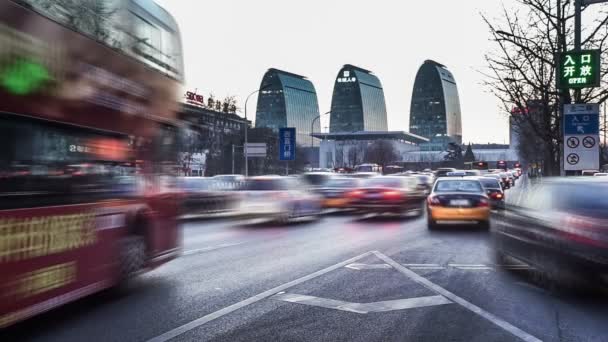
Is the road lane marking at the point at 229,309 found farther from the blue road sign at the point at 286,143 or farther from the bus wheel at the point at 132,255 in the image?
the blue road sign at the point at 286,143

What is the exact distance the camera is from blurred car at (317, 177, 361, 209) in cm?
2734

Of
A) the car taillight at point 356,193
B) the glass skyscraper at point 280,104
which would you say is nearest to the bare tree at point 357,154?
the glass skyscraper at point 280,104

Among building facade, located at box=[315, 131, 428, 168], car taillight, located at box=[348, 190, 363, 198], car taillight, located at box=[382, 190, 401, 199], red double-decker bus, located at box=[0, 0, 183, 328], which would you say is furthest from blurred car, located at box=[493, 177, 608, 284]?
building facade, located at box=[315, 131, 428, 168]

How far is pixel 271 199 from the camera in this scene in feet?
65.8

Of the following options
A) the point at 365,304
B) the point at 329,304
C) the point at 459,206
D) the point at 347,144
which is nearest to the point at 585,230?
the point at 365,304

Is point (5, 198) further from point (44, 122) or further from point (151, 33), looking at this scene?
point (151, 33)

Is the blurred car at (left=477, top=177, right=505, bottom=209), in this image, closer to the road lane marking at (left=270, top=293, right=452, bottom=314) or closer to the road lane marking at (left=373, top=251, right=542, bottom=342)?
the road lane marking at (left=373, top=251, right=542, bottom=342)

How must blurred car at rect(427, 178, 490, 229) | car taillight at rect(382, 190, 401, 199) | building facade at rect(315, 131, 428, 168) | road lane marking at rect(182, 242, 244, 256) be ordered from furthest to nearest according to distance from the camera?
building facade at rect(315, 131, 428, 168) < car taillight at rect(382, 190, 401, 199) < blurred car at rect(427, 178, 490, 229) < road lane marking at rect(182, 242, 244, 256)

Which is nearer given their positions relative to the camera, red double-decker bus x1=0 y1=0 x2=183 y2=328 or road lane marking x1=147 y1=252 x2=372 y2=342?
red double-decker bus x1=0 y1=0 x2=183 y2=328

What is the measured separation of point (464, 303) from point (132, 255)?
4181 mm

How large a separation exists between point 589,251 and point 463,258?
4.65m

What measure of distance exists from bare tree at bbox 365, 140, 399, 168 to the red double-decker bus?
11964 cm

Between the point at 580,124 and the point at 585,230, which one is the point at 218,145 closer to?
the point at 580,124

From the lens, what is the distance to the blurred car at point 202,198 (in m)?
24.3
